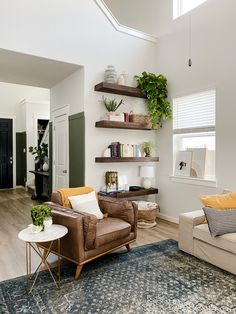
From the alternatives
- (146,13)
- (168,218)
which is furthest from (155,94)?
(168,218)

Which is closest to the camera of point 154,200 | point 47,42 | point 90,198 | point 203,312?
point 203,312

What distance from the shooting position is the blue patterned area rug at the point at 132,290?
206cm

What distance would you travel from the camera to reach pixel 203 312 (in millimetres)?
2008

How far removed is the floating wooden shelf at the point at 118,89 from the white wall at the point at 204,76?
0.66m

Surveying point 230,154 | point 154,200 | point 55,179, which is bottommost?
point 154,200

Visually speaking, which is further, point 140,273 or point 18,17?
point 18,17

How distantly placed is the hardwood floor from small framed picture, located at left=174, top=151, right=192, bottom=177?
0.94 metres

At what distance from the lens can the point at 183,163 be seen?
14.5 ft

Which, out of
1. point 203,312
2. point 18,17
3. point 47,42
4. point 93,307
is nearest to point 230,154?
point 203,312

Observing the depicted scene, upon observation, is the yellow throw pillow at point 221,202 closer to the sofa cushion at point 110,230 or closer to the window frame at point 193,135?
the window frame at point 193,135

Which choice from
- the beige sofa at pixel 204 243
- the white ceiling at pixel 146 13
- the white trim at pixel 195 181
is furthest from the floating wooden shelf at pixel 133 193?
the white ceiling at pixel 146 13

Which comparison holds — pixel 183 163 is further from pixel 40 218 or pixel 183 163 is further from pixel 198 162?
pixel 40 218

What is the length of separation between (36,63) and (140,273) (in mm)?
3432

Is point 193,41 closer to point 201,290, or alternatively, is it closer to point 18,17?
point 18,17
